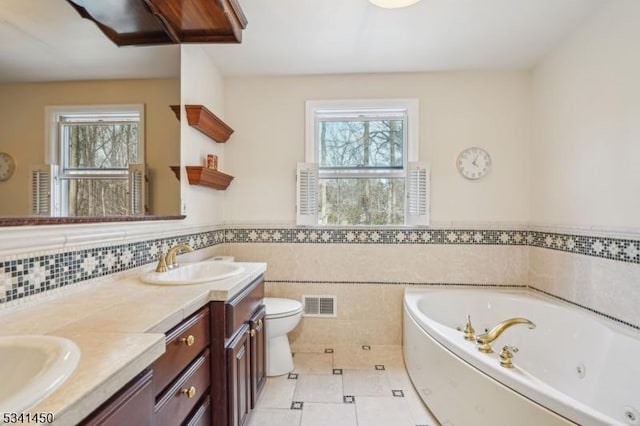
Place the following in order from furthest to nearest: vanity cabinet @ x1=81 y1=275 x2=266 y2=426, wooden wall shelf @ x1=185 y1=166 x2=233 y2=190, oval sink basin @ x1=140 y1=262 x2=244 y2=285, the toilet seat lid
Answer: the toilet seat lid < wooden wall shelf @ x1=185 y1=166 x2=233 y2=190 < oval sink basin @ x1=140 y1=262 x2=244 y2=285 < vanity cabinet @ x1=81 y1=275 x2=266 y2=426

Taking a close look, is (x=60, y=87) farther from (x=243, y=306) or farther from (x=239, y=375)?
(x=239, y=375)

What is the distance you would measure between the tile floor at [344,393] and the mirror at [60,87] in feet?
4.47

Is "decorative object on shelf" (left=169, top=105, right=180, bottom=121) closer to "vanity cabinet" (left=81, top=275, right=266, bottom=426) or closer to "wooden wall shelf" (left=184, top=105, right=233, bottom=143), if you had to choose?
"wooden wall shelf" (left=184, top=105, right=233, bottom=143)

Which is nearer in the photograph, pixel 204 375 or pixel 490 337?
pixel 204 375

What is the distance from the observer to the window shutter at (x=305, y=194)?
2.56m

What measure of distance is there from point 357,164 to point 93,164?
1.92m

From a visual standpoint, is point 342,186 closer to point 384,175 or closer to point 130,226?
point 384,175

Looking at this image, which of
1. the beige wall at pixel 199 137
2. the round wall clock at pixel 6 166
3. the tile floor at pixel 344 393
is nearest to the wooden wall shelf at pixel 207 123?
the beige wall at pixel 199 137

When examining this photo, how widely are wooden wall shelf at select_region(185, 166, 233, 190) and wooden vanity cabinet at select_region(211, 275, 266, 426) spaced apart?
82cm

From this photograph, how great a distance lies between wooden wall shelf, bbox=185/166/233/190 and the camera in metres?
1.98

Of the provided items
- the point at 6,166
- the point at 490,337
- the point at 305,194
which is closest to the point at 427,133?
the point at 305,194

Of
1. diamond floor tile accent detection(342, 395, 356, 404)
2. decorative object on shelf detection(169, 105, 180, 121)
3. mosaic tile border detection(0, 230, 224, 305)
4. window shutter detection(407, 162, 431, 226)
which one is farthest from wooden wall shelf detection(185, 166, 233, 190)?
diamond floor tile accent detection(342, 395, 356, 404)

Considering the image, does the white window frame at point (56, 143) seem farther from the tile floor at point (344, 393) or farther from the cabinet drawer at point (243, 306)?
the tile floor at point (344, 393)

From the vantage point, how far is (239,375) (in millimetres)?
1416
